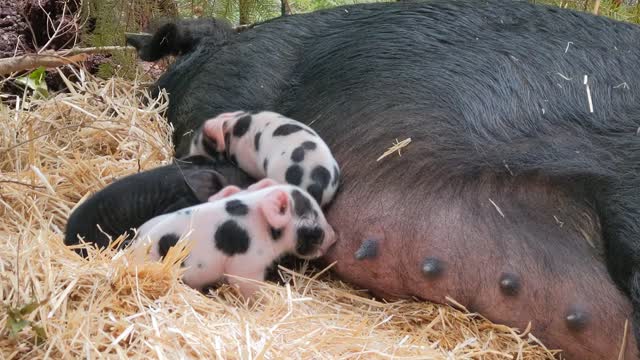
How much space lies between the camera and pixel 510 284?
2.37m

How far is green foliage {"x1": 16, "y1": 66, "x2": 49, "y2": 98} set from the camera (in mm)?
3555

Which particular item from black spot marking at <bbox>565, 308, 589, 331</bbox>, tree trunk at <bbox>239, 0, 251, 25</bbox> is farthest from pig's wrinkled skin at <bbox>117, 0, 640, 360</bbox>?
tree trunk at <bbox>239, 0, 251, 25</bbox>

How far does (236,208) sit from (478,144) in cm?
72

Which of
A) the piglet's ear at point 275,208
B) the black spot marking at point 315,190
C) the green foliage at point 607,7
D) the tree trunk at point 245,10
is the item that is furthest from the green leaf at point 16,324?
the green foliage at point 607,7

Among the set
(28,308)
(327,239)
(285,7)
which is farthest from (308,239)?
(285,7)

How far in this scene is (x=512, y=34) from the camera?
2.82 meters

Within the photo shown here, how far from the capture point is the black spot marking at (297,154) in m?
2.61

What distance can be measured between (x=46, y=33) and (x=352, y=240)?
2255 mm

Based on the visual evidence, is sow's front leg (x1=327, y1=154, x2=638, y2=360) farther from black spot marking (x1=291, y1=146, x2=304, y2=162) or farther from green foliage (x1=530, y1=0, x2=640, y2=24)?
green foliage (x1=530, y1=0, x2=640, y2=24)

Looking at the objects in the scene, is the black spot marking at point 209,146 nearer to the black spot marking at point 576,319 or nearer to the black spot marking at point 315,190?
the black spot marking at point 315,190

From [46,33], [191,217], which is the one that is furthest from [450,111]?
[46,33]

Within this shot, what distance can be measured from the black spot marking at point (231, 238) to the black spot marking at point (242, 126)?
540mm

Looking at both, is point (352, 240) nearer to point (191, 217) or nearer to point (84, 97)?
point (191, 217)

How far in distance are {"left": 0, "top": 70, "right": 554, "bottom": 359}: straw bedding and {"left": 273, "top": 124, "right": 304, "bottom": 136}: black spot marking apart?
1.39 ft
